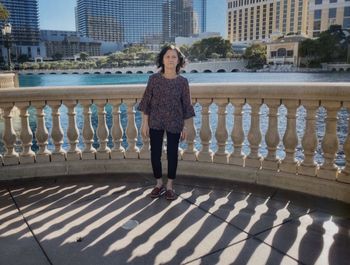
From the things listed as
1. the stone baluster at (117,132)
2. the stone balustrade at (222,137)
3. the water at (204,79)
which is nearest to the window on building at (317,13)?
the water at (204,79)

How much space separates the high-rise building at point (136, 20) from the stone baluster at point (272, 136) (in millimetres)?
116460

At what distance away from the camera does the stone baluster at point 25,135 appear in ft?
14.3

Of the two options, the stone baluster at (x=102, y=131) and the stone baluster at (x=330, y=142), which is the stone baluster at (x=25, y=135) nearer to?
the stone baluster at (x=102, y=131)

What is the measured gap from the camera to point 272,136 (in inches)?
161

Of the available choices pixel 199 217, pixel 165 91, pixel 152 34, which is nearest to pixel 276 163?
pixel 199 217

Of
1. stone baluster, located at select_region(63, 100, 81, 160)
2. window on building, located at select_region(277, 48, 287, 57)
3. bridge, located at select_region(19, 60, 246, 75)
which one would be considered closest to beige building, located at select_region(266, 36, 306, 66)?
window on building, located at select_region(277, 48, 287, 57)

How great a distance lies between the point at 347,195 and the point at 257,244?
1376mm

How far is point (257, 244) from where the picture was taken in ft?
9.27

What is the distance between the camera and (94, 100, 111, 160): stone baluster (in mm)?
4484

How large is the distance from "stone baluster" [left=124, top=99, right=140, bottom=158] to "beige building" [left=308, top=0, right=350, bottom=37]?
11546 cm

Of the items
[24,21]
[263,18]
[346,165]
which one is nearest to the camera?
[346,165]

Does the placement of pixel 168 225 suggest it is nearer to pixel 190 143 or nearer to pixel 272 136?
pixel 190 143

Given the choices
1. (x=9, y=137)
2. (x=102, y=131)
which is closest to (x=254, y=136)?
(x=102, y=131)

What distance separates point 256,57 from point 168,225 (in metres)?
115
